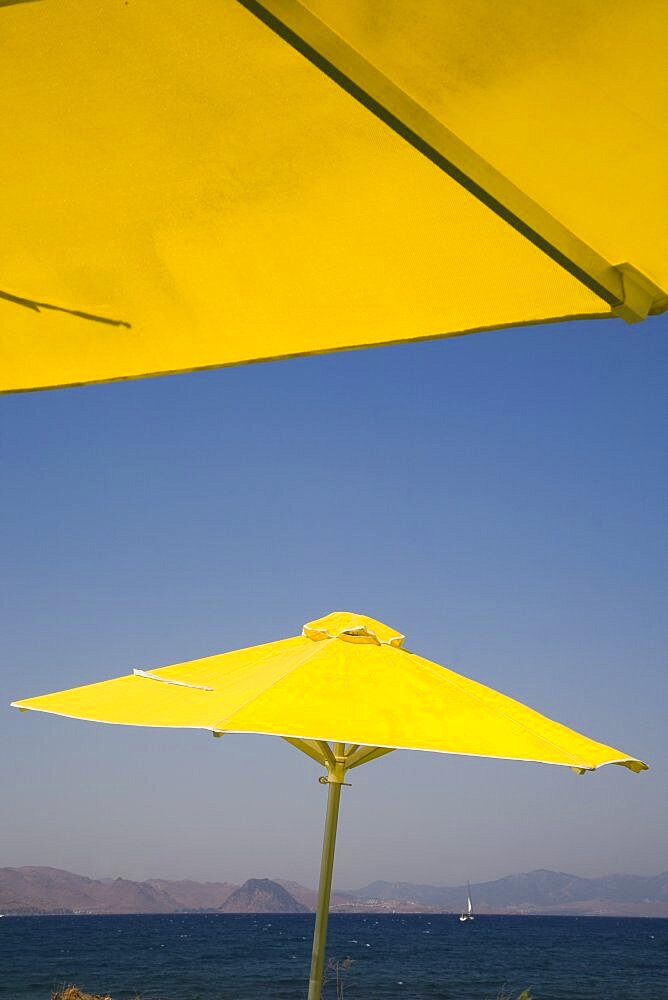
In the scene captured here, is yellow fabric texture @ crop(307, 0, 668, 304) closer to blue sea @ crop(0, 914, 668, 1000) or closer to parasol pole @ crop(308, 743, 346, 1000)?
parasol pole @ crop(308, 743, 346, 1000)

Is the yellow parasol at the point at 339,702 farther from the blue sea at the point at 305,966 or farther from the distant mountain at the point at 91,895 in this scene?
the distant mountain at the point at 91,895

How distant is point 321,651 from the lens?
326cm

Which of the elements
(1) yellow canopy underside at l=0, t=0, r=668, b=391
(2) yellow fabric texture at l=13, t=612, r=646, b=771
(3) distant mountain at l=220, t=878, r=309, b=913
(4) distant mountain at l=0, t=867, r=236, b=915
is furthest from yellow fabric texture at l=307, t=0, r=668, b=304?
(3) distant mountain at l=220, t=878, r=309, b=913

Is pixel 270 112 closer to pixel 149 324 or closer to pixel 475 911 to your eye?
pixel 149 324

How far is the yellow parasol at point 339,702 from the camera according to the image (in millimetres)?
2693

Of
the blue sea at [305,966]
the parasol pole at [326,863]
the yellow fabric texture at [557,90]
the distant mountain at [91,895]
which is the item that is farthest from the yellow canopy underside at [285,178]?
the distant mountain at [91,895]

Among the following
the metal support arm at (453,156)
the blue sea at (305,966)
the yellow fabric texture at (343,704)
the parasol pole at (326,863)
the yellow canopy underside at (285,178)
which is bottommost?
the blue sea at (305,966)

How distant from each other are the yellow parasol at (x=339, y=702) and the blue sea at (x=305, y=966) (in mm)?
35469

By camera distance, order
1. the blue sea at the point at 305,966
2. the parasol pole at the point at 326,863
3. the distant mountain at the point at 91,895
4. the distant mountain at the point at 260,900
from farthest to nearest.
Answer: the distant mountain at the point at 260,900
the distant mountain at the point at 91,895
the blue sea at the point at 305,966
the parasol pole at the point at 326,863

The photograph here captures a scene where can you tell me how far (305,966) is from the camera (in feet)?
159

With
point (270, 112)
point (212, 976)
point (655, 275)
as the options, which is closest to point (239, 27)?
point (270, 112)

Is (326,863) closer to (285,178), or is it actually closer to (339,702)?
(339,702)

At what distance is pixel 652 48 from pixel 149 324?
1021 millimetres

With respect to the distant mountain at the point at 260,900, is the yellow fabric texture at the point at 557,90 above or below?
above
